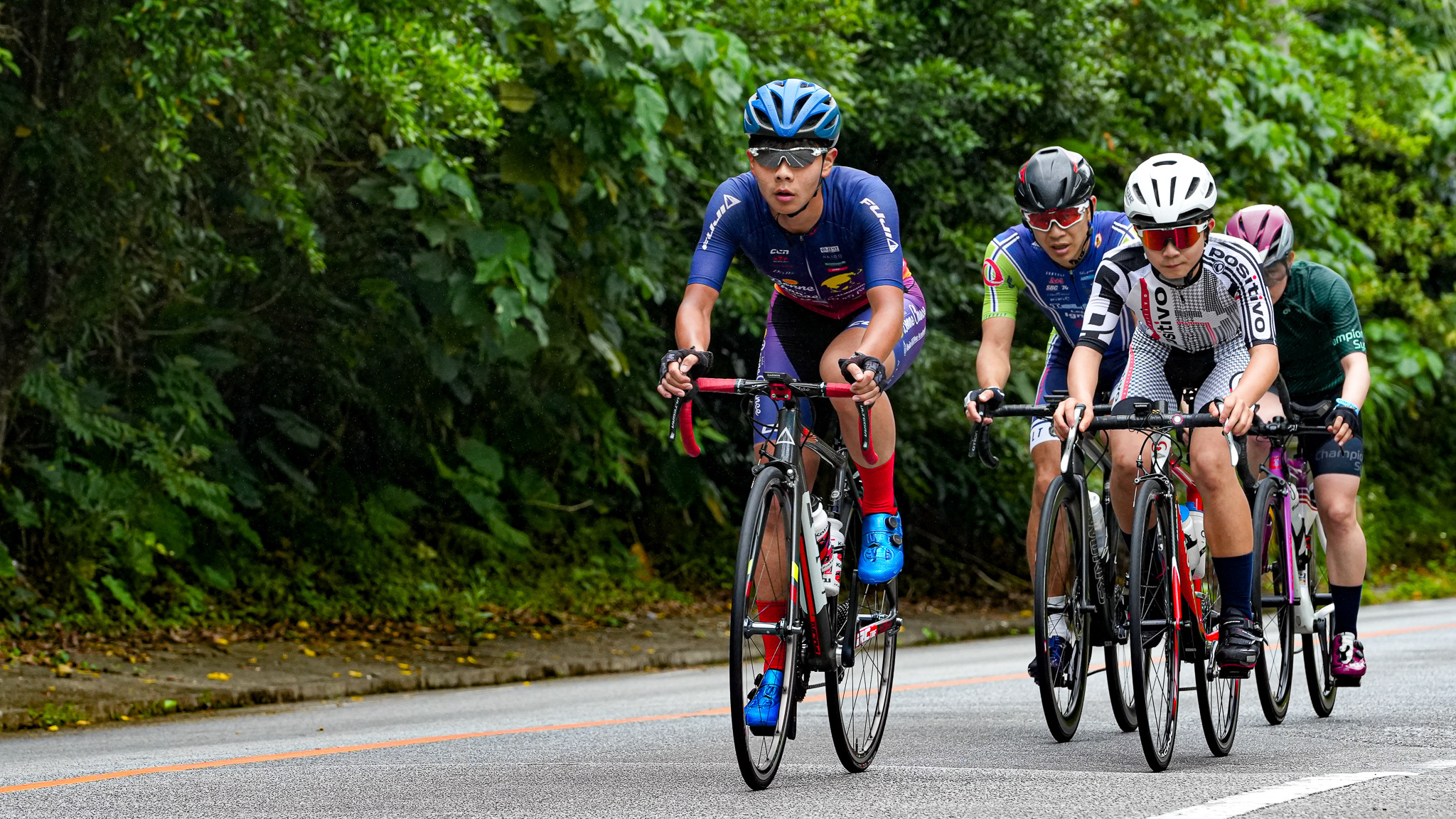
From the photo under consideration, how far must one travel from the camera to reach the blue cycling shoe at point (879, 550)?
671 cm

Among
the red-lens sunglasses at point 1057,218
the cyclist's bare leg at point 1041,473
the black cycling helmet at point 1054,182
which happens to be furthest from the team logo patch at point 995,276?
the cyclist's bare leg at point 1041,473

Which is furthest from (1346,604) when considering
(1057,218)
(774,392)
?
(774,392)

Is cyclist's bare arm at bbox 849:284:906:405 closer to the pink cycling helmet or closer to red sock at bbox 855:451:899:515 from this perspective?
red sock at bbox 855:451:899:515

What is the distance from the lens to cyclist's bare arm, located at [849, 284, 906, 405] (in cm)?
618

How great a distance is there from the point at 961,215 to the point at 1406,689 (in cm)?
887

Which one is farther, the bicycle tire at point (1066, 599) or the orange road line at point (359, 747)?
the orange road line at point (359, 747)

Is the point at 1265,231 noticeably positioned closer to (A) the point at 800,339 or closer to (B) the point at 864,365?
(A) the point at 800,339

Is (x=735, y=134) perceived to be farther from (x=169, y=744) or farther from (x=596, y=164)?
(x=169, y=744)

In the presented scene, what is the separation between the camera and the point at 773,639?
6098mm

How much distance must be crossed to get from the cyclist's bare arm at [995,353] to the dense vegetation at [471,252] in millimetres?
3597

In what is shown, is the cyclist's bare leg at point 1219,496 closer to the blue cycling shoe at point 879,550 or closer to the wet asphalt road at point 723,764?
the wet asphalt road at point 723,764

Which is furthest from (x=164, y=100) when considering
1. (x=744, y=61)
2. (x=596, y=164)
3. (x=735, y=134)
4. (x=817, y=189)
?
(x=817, y=189)

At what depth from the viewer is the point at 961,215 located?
17.3 m

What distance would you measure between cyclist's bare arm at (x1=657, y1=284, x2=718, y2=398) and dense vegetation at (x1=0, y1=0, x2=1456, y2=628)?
4477 millimetres
